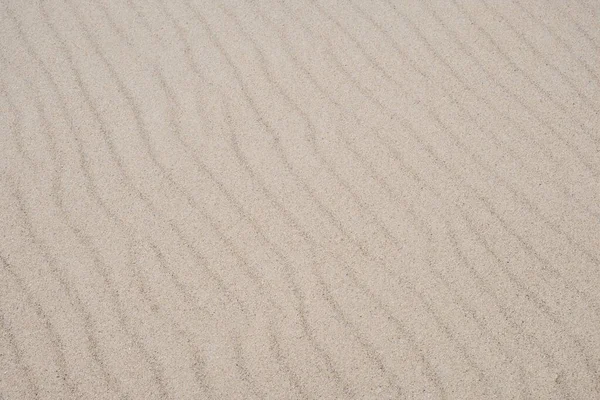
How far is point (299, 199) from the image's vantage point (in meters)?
2.56

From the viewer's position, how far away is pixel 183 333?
2.19 meters

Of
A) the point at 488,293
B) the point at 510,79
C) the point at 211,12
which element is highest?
the point at 211,12

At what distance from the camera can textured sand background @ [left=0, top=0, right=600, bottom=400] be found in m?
2.12

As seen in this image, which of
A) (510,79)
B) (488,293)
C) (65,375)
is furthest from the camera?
(510,79)

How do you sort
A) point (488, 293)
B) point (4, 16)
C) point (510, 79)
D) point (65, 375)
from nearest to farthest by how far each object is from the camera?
point (65, 375)
point (488, 293)
point (510, 79)
point (4, 16)

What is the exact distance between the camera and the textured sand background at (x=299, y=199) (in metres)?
2.12

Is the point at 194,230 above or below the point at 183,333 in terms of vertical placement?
above

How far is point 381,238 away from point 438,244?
237 mm

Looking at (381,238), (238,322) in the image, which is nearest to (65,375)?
(238,322)

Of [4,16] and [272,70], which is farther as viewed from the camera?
[4,16]

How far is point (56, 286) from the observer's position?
229cm

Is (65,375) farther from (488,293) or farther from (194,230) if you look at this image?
(488,293)

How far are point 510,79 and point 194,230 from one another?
181 cm

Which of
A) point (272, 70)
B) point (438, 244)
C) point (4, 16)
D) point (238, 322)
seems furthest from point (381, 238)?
point (4, 16)
